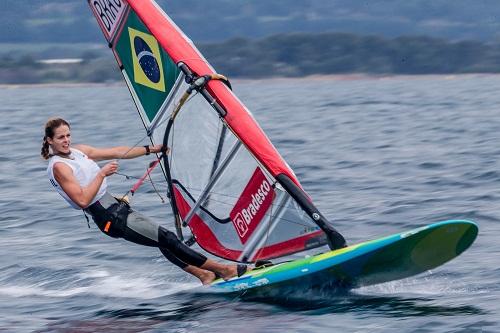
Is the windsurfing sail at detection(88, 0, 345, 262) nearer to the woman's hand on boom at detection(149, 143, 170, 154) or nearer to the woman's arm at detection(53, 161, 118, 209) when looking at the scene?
the woman's hand on boom at detection(149, 143, 170, 154)

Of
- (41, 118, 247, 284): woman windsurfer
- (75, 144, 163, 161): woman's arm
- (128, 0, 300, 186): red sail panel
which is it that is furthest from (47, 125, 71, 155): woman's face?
(128, 0, 300, 186): red sail panel

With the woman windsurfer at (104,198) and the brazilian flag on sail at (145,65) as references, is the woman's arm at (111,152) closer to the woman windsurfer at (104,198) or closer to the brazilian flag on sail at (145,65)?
the woman windsurfer at (104,198)

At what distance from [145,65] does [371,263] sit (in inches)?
129

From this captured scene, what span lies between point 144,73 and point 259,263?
2.34 meters

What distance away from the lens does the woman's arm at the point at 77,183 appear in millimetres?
9406

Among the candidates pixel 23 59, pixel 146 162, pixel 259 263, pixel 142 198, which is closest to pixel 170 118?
pixel 259 263

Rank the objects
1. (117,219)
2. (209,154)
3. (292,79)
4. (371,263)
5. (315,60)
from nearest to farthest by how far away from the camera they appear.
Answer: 1. (371,263)
2. (117,219)
3. (209,154)
4. (292,79)
5. (315,60)

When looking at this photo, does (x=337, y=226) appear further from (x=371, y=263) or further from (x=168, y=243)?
(x=371, y=263)

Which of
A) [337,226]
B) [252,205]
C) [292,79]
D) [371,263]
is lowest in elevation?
[371,263]

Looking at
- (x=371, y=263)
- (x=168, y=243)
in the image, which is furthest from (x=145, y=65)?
(x=371, y=263)

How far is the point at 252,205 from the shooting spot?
1001 centimetres

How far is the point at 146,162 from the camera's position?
22953mm

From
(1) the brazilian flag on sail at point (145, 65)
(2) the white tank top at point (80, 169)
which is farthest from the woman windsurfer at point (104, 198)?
(1) the brazilian flag on sail at point (145, 65)

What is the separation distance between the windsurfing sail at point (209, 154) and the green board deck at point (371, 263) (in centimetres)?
21
